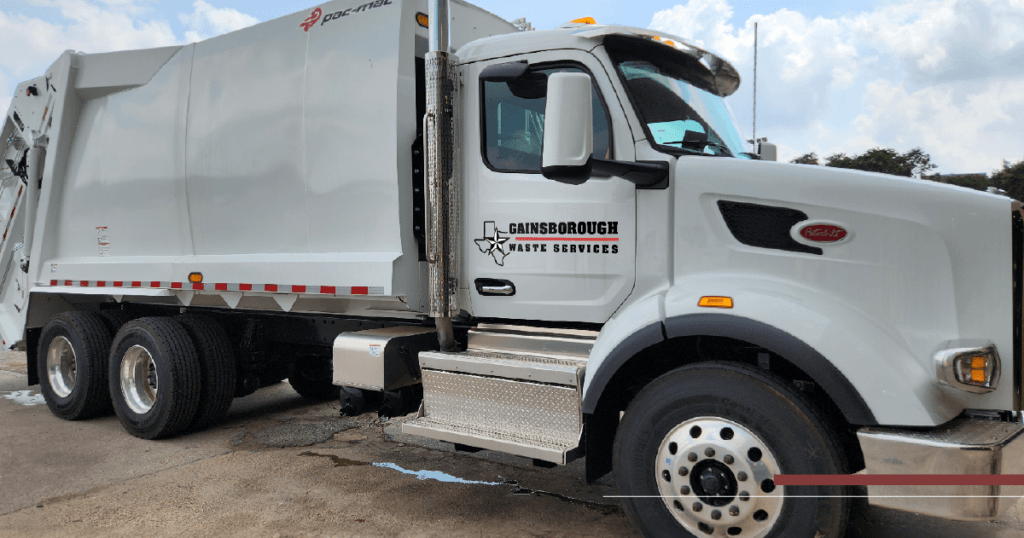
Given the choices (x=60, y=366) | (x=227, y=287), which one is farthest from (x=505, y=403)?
(x=60, y=366)

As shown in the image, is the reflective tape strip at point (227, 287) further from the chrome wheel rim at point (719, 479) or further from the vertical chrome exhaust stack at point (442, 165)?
the chrome wheel rim at point (719, 479)

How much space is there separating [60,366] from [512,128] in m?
5.40

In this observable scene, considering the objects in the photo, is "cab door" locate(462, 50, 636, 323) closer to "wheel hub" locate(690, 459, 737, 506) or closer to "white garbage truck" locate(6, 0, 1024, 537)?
"white garbage truck" locate(6, 0, 1024, 537)

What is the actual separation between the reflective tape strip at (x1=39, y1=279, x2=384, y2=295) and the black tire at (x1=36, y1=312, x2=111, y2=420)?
36 cm

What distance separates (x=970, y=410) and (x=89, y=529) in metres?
4.31

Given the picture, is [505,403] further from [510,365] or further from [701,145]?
[701,145]

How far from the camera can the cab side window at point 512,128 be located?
12.9ft

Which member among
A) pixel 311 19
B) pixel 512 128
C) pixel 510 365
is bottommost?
pixel 510 365

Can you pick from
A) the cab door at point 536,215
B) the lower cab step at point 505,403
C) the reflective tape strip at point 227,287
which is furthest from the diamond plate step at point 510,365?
the reflective tape strip at point 227,287

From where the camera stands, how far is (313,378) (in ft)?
22.3

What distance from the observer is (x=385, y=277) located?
4324mm

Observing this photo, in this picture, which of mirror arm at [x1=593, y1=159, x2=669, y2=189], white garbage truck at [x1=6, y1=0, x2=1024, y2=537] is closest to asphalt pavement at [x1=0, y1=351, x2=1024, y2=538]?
white garbage truck at [x1=6, y1=0, x2=1024, y2=537]

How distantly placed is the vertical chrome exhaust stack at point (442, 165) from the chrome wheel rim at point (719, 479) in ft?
5.30

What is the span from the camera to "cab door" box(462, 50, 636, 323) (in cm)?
368
